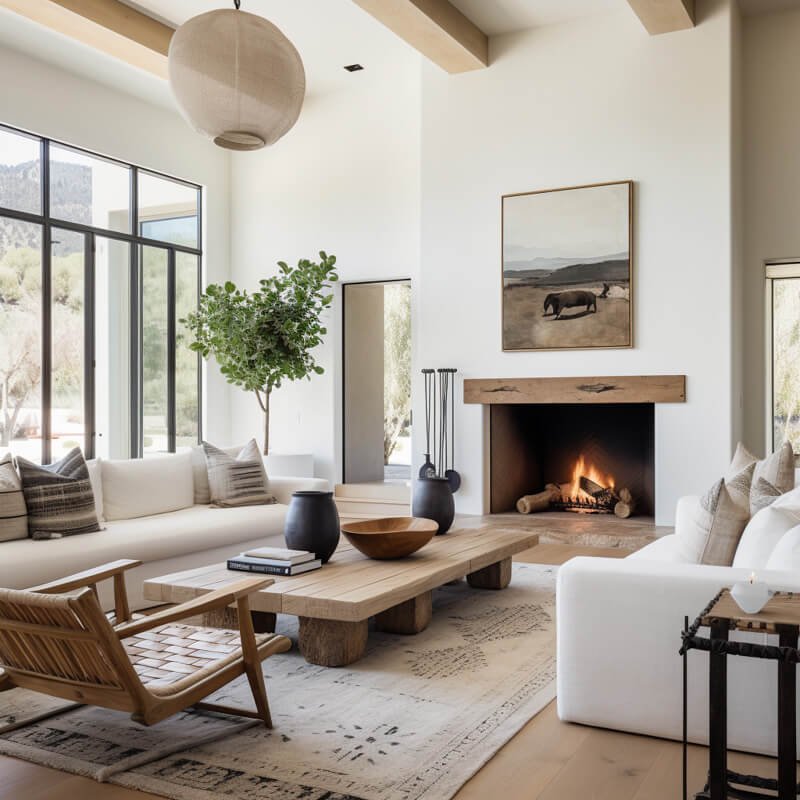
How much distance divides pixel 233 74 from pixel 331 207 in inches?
216

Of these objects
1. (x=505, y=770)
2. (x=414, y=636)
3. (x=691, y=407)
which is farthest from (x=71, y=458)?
(x=691, y=407)

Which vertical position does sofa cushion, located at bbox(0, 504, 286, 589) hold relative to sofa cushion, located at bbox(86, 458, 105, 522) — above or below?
below

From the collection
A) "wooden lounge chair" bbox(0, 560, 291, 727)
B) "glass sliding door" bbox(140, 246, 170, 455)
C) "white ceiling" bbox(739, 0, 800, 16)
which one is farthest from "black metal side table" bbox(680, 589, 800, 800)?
"glass sliding door" bbox(140, 246, 170, 455)

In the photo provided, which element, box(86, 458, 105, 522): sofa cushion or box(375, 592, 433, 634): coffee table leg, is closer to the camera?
box(375, 592, 433, 634): coffee table leg

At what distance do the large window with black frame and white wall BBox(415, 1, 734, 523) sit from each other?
2646mm

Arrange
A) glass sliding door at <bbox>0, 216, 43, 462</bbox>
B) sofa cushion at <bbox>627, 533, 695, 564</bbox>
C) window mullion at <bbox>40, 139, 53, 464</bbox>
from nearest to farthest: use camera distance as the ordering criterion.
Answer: sofa cushion at <bbox>627, 533, 695, 564</bbox>
glass sliding door at <bbox>0, 216, 43, 462</bbox>
window mullion at <bbox>40, 139, 53, 464</bbox>

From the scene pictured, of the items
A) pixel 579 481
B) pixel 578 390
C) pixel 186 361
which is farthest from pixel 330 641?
pixel 186 361

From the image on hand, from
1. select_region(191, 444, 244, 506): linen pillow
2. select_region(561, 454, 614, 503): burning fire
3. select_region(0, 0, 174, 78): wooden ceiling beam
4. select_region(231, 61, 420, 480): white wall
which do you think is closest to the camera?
select_region(191, 444, 244, 506): linen pillow

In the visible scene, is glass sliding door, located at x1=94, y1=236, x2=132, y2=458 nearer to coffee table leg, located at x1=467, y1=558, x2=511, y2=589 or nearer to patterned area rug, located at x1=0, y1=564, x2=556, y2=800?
coffee table leg, located at x1=467, y1=558, x2=511, y2=589

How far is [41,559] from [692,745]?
107 inches

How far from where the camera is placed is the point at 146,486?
501 centimetres

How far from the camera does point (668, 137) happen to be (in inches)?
261

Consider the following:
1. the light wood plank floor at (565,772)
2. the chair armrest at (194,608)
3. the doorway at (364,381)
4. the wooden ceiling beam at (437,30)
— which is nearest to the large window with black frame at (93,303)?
the doorway at (364,381)

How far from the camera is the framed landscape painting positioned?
22.3 ft
